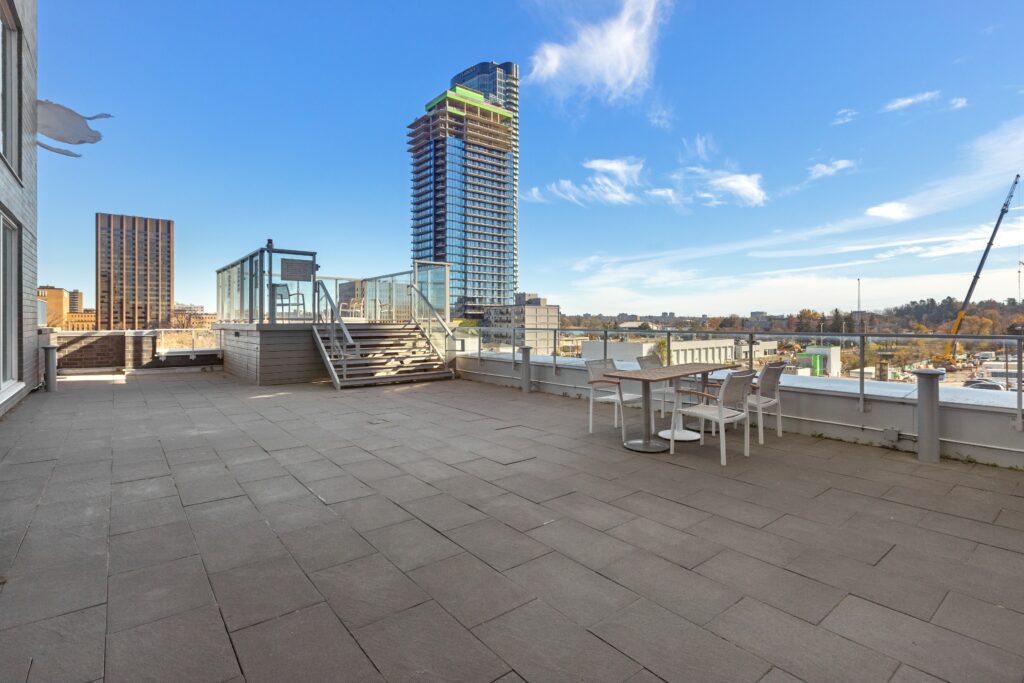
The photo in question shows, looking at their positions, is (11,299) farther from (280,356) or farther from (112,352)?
(112,352)

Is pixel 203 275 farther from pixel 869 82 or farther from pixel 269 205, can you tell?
pixel 869 82

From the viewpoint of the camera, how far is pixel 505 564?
7.79ft

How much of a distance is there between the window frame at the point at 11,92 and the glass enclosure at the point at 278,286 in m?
3.87

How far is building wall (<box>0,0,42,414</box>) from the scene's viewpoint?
22.9 feet

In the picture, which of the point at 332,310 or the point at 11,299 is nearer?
the point at 11,299

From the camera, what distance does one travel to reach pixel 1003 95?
74.1ft

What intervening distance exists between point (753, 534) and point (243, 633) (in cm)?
255

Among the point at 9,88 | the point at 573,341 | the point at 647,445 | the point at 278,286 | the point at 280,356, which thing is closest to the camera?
the point at 647,445

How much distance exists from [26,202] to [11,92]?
1620mm

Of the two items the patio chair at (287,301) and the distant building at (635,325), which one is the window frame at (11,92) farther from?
the distant building at (635,325)

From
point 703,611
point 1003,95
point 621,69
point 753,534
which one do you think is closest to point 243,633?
point 703,611

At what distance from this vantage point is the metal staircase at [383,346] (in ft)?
32.2

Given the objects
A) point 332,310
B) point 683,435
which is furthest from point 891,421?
point 332,310

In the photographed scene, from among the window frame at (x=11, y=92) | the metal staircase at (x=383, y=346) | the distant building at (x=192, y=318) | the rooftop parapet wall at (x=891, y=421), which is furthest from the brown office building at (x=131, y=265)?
the rooftop parapet wall at (x=891, y=421)
